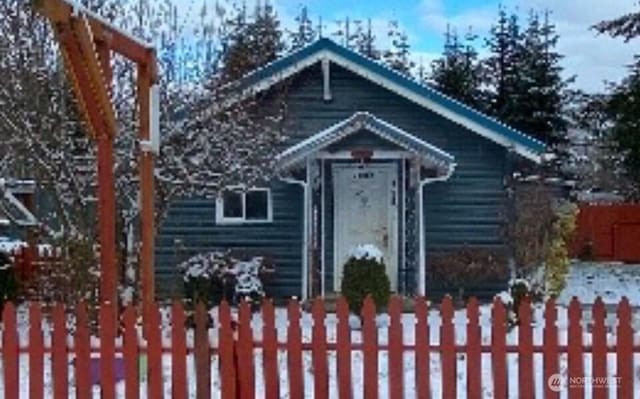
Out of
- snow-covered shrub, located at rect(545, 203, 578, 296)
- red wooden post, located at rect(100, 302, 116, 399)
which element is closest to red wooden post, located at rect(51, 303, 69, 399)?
red wooden post, located at rect(100, 302, 116, 399)

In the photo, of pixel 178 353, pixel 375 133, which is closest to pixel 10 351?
pixel 178 353

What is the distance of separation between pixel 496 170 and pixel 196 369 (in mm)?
11589

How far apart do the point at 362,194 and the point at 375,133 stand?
1.48 metres

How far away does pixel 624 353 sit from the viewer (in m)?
6.64

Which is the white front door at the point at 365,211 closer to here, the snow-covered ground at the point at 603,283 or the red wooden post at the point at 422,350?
the snow-covered ground at the point at 603,283

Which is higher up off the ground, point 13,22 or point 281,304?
point 13,22

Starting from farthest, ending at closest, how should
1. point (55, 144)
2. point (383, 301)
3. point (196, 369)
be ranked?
point (383, 301)
point (55, 144)
point (196, 369)

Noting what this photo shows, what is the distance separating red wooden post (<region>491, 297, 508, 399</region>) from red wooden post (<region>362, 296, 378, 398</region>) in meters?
0.76

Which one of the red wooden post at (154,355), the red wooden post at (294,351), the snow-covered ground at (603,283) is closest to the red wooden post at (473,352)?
the red wooden post at (294,351)

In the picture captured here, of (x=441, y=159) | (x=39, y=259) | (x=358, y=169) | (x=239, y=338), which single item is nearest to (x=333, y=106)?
(x=358, y=169)

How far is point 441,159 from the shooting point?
16.2 m

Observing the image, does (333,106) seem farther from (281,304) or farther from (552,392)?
(552,392)

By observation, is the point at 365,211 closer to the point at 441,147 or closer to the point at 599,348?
the point at 441,147

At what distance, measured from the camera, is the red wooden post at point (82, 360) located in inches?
264
